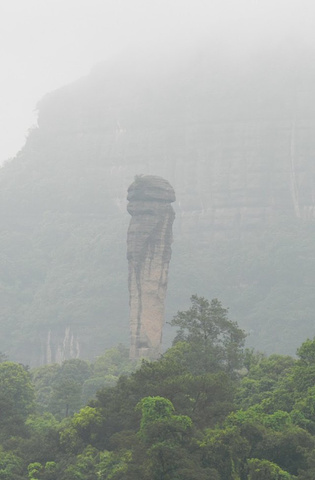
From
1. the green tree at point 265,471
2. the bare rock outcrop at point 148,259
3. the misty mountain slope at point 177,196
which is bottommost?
the green tree at point 265,471

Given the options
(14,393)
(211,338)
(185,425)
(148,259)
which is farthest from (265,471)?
(148,259)

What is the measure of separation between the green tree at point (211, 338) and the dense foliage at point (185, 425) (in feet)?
0.18

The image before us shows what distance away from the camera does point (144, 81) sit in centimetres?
14250

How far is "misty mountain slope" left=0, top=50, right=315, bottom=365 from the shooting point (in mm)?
109750

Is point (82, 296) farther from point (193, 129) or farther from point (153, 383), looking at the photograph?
point (153, 383)

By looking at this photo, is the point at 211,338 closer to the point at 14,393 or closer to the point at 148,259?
the point at 14,393

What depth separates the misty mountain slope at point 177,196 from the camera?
360ft

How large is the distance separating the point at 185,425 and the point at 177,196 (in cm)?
10139

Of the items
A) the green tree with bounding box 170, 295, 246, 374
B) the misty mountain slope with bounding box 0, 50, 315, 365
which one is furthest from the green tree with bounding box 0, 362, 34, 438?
the misty mountain slope with bounding box 0, 50, 315, 365

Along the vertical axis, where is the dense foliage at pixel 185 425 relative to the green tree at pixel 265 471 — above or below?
above

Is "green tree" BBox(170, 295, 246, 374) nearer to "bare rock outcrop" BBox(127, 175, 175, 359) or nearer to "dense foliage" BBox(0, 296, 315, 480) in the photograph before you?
"dense foliage" BBox(0, 296, 315, 480)

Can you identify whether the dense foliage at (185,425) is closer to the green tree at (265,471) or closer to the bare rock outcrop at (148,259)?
the green tree at (265,471)

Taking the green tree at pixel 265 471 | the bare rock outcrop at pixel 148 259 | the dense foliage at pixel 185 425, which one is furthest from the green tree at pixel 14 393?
the bare rock outcrop at pixel 148 259

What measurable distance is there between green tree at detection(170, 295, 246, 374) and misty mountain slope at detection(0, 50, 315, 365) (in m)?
55.8
